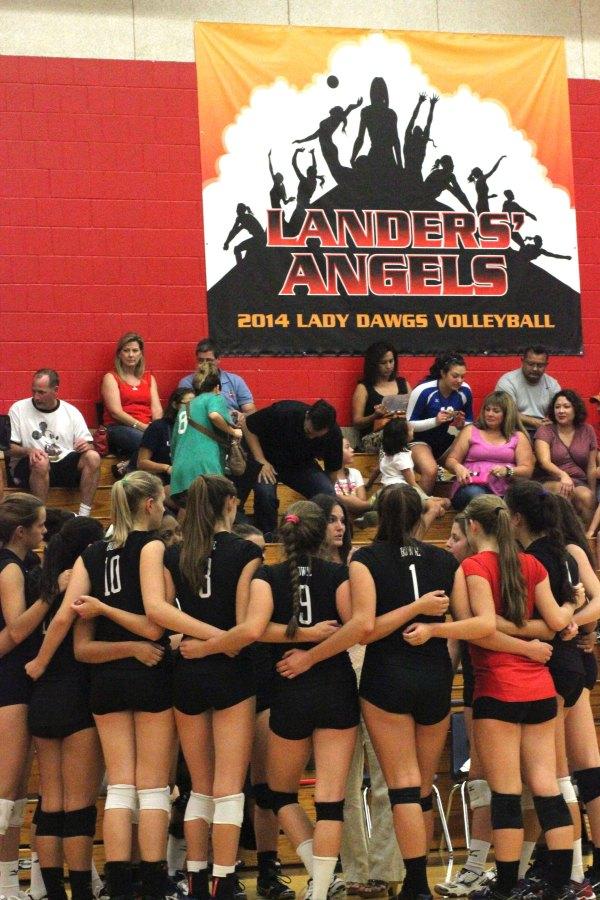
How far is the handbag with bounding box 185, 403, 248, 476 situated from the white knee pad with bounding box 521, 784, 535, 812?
2.98 metres

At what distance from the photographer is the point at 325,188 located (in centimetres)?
1027

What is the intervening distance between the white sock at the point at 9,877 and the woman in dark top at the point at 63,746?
22 cm

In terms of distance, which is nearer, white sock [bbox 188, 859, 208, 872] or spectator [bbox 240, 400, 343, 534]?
white sock [bbox 188, 859, 208, 872]

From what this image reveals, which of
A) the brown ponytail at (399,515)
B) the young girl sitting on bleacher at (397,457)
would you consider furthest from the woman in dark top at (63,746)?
the young girl sitting on bleacher at (397,457)

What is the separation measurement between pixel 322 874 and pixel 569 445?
5.05 metres

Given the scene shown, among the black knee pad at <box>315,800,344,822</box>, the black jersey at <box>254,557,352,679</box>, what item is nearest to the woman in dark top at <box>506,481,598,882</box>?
the black jersey at <box>254,557,352,679</box>

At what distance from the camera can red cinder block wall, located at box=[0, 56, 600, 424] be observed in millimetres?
9727

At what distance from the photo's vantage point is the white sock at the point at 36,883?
495 centimetres

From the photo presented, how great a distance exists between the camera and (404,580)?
4742 millimetres

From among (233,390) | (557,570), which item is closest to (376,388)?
(233,390)

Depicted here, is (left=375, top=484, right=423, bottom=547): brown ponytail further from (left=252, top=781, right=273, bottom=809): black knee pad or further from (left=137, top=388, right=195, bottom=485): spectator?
(left=137, top=388, right=195, bottom=485): spectator

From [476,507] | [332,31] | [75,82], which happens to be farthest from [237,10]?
[476,507]

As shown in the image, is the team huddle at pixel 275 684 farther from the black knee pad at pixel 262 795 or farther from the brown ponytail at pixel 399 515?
the black knee pad at pixel 262 795

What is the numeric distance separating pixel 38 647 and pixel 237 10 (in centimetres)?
684
